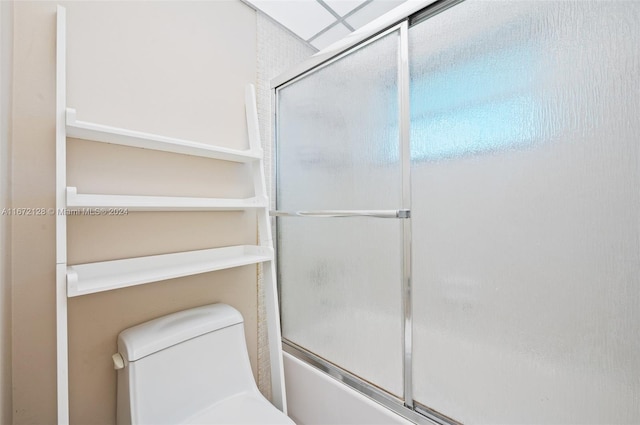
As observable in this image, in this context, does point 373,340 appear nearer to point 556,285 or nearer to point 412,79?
point 556,285

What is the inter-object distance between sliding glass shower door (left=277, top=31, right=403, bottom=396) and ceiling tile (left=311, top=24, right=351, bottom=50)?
414 mm

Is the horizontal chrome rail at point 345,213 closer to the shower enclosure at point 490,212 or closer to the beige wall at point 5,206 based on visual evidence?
the shower enclosure at point 490,212

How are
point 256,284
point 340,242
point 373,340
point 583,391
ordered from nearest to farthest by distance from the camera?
point 583,391
point 373,340
point 340,242
point 256,284

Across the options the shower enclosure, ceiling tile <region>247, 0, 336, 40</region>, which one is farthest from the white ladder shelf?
ceiling tile <region>247, 0, 336, 40</region>

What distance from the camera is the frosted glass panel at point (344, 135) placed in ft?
3.24

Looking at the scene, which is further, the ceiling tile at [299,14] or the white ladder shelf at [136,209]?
the ceiling tile at [299,14]

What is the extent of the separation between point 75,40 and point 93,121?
26 cm

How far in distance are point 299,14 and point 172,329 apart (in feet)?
5.12

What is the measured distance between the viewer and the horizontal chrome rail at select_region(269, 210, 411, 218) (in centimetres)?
94

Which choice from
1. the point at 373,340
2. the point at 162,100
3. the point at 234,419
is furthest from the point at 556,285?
the point at 162,100

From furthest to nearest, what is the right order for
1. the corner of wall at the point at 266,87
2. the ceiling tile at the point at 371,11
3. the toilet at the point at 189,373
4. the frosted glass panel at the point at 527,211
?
the corner of wall at the point at 266,87
the ceiling tile at the point at 371,11
the toilet at the point at 189,373
the frosted glass panel at the point at 527,211

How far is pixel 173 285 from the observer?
1.10 metres

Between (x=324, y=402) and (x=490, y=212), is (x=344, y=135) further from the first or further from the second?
(x=324, y=402)

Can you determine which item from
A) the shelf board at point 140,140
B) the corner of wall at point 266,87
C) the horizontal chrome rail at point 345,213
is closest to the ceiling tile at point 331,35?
the corner of wall at point 266,87
